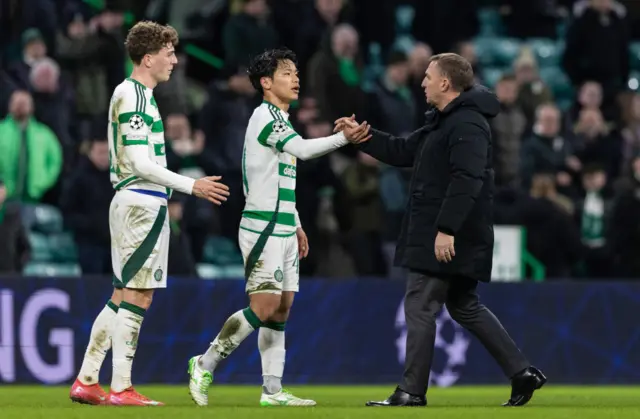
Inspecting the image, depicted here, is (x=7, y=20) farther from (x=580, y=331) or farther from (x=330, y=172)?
(x=580, y=331)

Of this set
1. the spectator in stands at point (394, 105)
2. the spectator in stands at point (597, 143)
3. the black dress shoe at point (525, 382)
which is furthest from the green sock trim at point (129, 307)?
the spectator in stands at point (597, 143)

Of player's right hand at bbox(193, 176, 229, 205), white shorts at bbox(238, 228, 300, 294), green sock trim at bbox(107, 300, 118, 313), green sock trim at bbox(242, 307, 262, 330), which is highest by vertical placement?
player's right hand at bbox(193, 176, 229, 205)

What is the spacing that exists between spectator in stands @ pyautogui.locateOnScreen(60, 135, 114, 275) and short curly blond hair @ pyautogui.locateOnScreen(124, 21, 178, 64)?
5450 mm

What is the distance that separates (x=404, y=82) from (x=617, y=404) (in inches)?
285

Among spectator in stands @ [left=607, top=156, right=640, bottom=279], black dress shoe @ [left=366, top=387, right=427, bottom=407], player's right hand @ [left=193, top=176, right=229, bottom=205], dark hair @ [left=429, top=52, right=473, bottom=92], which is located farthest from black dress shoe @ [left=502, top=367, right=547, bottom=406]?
spectator in stands @ [left=607, top=156, right=640, bottom=279]

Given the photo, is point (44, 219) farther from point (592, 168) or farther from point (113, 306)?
point (113, 306)

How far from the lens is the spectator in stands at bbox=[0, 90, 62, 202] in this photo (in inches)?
593

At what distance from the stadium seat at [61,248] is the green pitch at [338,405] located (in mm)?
2779

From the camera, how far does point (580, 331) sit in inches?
545

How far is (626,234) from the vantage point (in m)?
15.9

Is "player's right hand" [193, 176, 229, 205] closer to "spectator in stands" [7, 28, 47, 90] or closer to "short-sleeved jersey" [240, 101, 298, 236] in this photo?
"short-sleeved jersey" [240, 101, 298, 236]

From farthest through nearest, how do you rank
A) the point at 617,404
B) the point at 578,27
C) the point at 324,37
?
1. the point at 578,27
2. the point at 324,37
3. the point at 617,404

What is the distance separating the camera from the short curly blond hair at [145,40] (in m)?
9.24

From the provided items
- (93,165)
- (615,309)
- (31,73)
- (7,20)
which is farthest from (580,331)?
(7,20)
